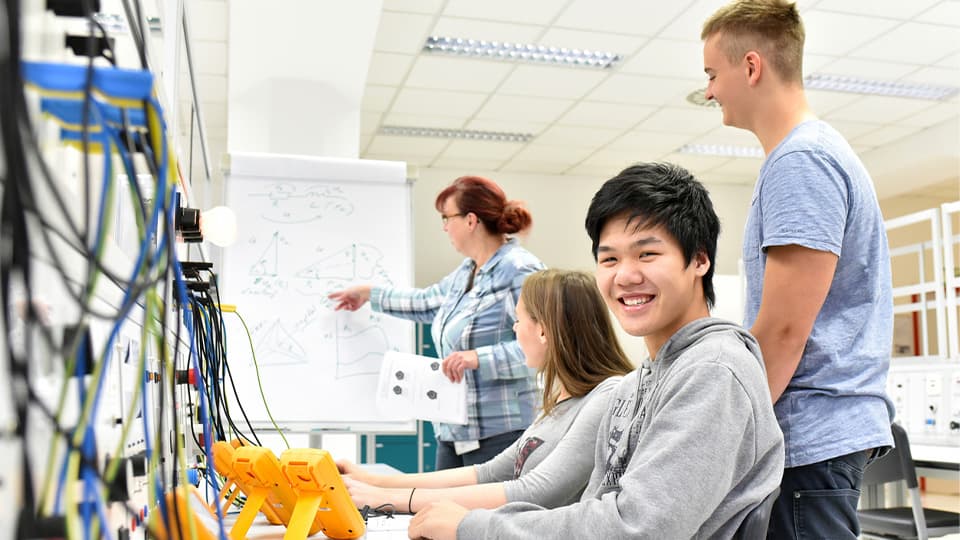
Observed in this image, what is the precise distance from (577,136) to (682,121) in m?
0.79

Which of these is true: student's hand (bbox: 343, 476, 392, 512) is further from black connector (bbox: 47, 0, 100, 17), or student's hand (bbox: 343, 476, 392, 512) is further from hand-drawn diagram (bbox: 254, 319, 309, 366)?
hand-drawn diagram (bbox: 254, 319, 309, 366)

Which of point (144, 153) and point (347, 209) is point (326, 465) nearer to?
point (144, 153)

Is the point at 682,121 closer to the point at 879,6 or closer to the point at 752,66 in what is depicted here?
the point at 879,6

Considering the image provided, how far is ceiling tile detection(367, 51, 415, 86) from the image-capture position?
4617 mm

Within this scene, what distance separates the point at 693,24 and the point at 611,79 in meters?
0.83

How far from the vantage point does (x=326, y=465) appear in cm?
101

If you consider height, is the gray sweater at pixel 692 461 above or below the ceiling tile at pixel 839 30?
below

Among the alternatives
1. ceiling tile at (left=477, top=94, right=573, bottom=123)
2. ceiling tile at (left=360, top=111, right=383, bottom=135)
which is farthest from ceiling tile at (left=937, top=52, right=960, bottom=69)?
ceiling tile at (left=360, top=111, right=383, bottom=135)

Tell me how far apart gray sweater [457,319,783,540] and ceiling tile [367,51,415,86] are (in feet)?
12.5

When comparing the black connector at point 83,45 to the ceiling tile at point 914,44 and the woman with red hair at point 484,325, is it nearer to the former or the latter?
the woman with red hair at point 484,325

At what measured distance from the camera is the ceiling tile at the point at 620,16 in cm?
400

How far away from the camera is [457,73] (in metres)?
4.89

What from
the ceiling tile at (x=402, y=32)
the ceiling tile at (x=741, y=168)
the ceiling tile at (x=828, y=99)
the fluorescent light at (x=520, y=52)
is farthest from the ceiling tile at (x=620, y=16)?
the ceiling tile at (x=741, y=168)

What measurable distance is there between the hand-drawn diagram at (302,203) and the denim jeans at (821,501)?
6.26 feet
